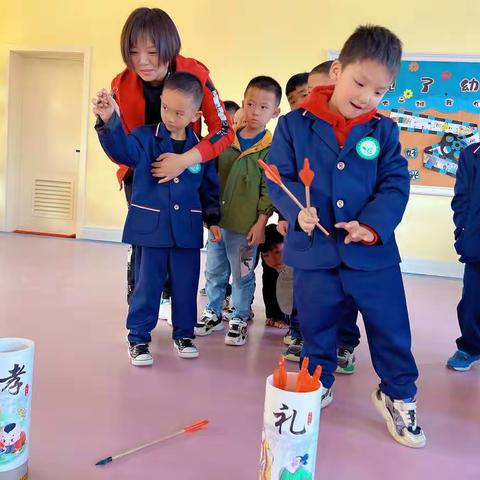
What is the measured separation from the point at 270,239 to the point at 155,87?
805mm

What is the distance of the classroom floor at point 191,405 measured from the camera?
1.23m

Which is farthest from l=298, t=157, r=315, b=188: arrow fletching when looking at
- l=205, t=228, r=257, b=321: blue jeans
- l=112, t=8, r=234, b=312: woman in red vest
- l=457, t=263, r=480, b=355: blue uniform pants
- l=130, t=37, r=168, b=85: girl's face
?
l=457, t=263, r=480, b=355: blue uniform pants

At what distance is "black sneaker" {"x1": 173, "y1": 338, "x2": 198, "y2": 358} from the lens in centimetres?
189

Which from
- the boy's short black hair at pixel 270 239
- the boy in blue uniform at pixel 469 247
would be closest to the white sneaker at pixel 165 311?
the boy's short black hair at pixel 270 239

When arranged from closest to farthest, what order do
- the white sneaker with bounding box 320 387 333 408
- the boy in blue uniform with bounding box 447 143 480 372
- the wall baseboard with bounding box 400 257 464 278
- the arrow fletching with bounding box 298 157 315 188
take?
the arrow fletching with bounding box 298 157 315 188 < the white sneaker with bounding box 320 387 333 408 < the boy in blue uniform with bounding box 447 143 480 372 < the wall baseboard with bounding box 400 257 464 278

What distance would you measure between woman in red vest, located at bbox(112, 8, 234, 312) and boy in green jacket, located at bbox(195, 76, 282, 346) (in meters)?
Result: 0.22

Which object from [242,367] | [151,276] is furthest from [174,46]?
[242,367]

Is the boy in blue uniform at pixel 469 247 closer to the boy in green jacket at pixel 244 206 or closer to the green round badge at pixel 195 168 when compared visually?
the boy in green jacket at pixel 244 206

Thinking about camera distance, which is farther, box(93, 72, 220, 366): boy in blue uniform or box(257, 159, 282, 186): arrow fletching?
box(93, 72, 220, 366): boy in blue uniform

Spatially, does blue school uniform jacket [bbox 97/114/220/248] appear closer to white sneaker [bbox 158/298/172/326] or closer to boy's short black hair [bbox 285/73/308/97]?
white sneaker [bbox 158/298/172/326]

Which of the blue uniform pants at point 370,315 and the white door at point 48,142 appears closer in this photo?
the blue uniform pants at point 370,315

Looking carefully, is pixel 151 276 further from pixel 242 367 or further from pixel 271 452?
pixel 271 452

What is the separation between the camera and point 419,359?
2.08 meters

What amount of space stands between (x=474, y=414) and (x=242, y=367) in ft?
2.30
